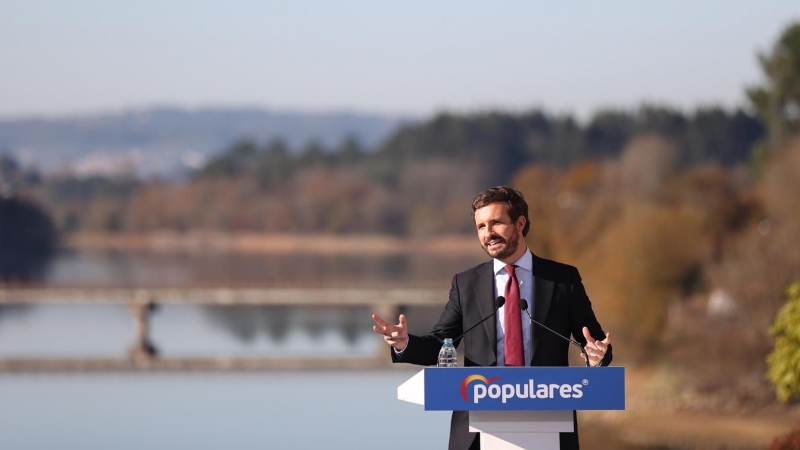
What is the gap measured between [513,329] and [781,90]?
271 feet

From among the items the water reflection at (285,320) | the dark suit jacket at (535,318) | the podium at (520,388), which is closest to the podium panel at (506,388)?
the podium at (520,388)

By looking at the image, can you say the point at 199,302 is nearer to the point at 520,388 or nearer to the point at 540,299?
the point at 540,299

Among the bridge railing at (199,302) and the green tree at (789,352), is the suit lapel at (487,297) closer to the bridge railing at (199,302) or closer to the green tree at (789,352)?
the green tree at (789,352)

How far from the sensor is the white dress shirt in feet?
22.8

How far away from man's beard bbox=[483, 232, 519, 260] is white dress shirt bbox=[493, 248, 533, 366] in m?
0.10

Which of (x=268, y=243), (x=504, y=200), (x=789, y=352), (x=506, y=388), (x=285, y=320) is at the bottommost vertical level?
(x=506, y=388)

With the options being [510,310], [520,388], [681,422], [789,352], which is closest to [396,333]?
[510,310]

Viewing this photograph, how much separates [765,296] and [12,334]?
4628cm

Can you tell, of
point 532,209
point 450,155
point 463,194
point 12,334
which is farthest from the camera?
point 450,155

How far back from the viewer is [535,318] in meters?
6.95

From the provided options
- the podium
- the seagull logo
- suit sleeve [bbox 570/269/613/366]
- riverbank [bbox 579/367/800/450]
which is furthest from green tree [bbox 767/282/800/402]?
riverbank [bbox 579/367/800/450]

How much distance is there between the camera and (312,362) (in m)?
58.3

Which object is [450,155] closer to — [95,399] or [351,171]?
[351,171]

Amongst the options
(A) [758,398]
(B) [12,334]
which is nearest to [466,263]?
(B) [12,334]
